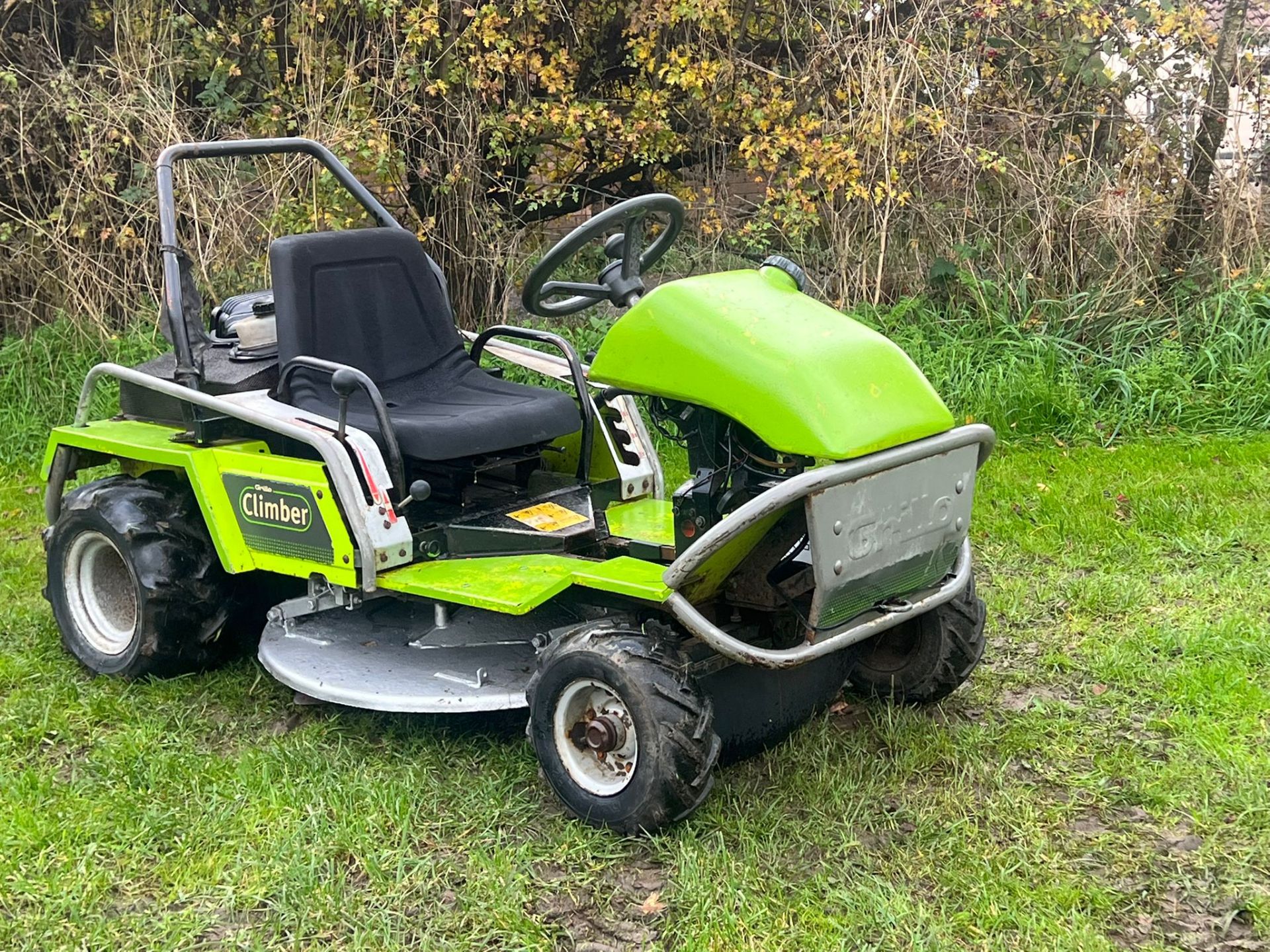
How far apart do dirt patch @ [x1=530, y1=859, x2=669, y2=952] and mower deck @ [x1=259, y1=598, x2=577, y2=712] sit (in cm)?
49

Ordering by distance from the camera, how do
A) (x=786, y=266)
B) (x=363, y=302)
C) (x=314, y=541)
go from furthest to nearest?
(x=363, y=302), (x=314, y=541), (x=786, y=266)

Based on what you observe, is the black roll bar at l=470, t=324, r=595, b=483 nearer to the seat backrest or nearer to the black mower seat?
the black mower seat

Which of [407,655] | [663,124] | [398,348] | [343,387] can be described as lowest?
[407,655]

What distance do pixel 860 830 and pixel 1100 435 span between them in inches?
133

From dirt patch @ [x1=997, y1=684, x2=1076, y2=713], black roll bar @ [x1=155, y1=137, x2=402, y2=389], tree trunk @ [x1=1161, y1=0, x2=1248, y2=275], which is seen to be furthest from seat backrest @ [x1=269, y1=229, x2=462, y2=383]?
tree trunk @ [x1=1161, y1=0, x2=1248, y2=275]

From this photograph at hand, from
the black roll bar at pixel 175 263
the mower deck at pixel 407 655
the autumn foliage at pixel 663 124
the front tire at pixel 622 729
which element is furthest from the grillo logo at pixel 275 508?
the autumn foliage at pixel 663 124

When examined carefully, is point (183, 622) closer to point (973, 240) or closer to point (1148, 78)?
point (973, 240)

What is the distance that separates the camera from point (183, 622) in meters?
3.71

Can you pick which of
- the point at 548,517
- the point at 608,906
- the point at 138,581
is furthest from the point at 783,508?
the point at 138,581

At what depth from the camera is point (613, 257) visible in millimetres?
3707

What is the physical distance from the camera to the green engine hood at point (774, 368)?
9.04ft

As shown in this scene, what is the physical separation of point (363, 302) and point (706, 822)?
1904mm

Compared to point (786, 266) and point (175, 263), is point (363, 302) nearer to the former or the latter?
point (175, 263)

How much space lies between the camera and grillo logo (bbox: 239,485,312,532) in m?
3.35
